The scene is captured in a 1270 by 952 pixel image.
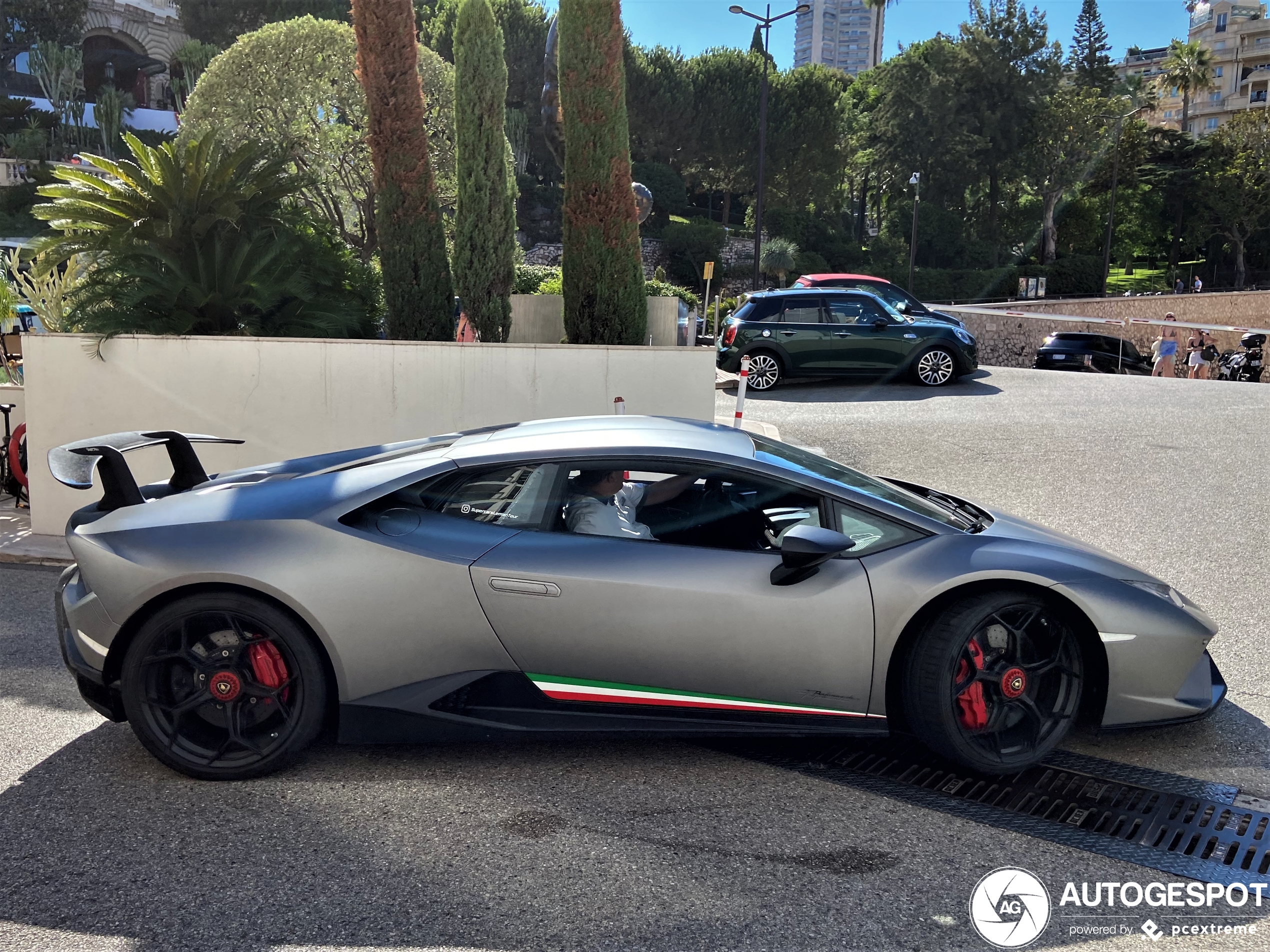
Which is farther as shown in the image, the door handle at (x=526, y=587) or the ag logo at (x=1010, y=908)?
the door handle at (x=526, y=587)

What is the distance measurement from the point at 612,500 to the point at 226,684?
4.94 ft

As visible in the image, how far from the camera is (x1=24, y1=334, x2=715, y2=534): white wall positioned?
8148 mm

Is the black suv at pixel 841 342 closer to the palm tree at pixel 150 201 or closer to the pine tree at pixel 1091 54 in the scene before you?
the palm tree at pixel 150 201

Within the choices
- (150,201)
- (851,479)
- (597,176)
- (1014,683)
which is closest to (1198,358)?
(597,176)

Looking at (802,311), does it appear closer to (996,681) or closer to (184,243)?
(184,243)

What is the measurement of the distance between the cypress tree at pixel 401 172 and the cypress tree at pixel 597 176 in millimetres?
1337

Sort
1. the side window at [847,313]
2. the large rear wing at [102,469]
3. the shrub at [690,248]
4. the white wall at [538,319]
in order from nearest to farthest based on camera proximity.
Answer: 1. the large rear wing at [102,469]
2. the white wall at [538,319]
3. the side window at [847,313]
4. the shrub at [690,248]

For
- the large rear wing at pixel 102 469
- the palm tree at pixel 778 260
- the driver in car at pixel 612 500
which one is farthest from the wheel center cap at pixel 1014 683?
the palm tree at pixel 778 260

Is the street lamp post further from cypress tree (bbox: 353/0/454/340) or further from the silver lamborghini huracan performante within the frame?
the silver lamborghini huracan performante

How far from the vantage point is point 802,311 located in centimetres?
1709

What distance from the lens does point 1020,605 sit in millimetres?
3875

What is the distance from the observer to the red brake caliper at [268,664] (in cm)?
383

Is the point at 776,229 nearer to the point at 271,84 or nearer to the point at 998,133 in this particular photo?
the point at 998,133

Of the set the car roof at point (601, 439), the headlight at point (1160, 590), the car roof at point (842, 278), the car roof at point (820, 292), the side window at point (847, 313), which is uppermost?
the car roof at point (842, 278)
